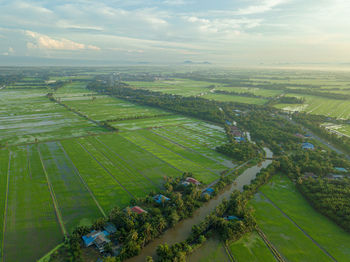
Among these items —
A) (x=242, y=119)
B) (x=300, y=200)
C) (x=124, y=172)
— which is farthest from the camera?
(x=242, y=119)

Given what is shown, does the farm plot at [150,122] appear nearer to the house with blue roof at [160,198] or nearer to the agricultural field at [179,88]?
the house with blue roof at [160,198]

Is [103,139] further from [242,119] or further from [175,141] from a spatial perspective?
[242,119]

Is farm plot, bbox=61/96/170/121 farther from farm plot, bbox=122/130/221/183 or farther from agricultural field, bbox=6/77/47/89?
agricultural field, bbox=6/77/47/89

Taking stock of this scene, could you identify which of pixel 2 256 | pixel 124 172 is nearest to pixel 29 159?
pixel 124 172

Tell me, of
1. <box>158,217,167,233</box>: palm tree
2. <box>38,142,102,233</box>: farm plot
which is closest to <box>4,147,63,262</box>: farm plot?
<box>38,142,102,233</box>: farm plot

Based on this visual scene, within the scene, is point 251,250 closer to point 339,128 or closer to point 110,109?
point 339,128

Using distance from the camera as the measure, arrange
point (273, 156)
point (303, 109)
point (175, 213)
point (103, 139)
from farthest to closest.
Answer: point (303, 109) → point (103, 139) → point (273, 156) → point (175, 213)
